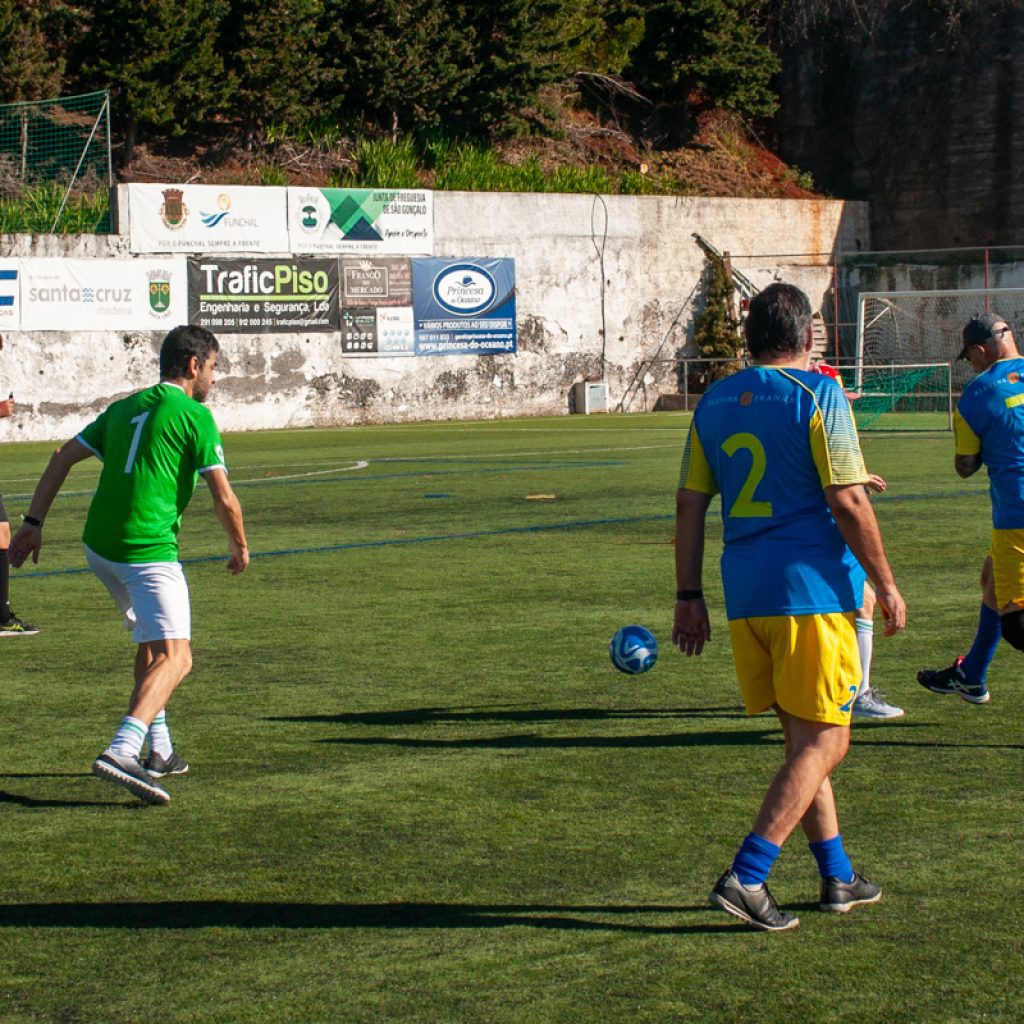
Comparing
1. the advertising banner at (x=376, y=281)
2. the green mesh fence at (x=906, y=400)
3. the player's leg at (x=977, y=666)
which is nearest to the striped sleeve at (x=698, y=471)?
the player's leg at (x=977, y=666)

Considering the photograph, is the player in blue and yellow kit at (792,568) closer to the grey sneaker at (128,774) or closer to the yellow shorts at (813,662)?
the yellow shorts at (813,662)

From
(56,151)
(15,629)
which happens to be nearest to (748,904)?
(15,629)

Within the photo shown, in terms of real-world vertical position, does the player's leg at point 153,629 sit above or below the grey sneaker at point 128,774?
above

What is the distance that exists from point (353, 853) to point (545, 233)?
37.5 m

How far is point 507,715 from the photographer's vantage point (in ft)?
27.3

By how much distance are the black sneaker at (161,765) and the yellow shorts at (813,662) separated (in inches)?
115

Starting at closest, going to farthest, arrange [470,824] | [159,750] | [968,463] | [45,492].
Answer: [470,824] < [159,750] < [45,492] < [968,463]

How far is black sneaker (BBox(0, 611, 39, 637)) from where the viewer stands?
10992mm

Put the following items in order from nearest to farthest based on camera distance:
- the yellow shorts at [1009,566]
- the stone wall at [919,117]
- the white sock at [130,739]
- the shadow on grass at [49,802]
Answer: the white sock at [130,739], the shadow on grass at [49,802], the yellow shorts at [1009,566], the stone wall at [919,117]

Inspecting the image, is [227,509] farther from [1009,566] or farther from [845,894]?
[1009,566]

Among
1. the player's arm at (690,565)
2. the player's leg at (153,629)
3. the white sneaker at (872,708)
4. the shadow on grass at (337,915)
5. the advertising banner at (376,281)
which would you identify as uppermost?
the advertising banner at (376,281)

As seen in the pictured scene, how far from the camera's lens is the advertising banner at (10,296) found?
115 ft

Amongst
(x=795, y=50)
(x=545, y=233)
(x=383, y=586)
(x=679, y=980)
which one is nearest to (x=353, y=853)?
(x=679, y=980)

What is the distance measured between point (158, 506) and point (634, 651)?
219 cm
